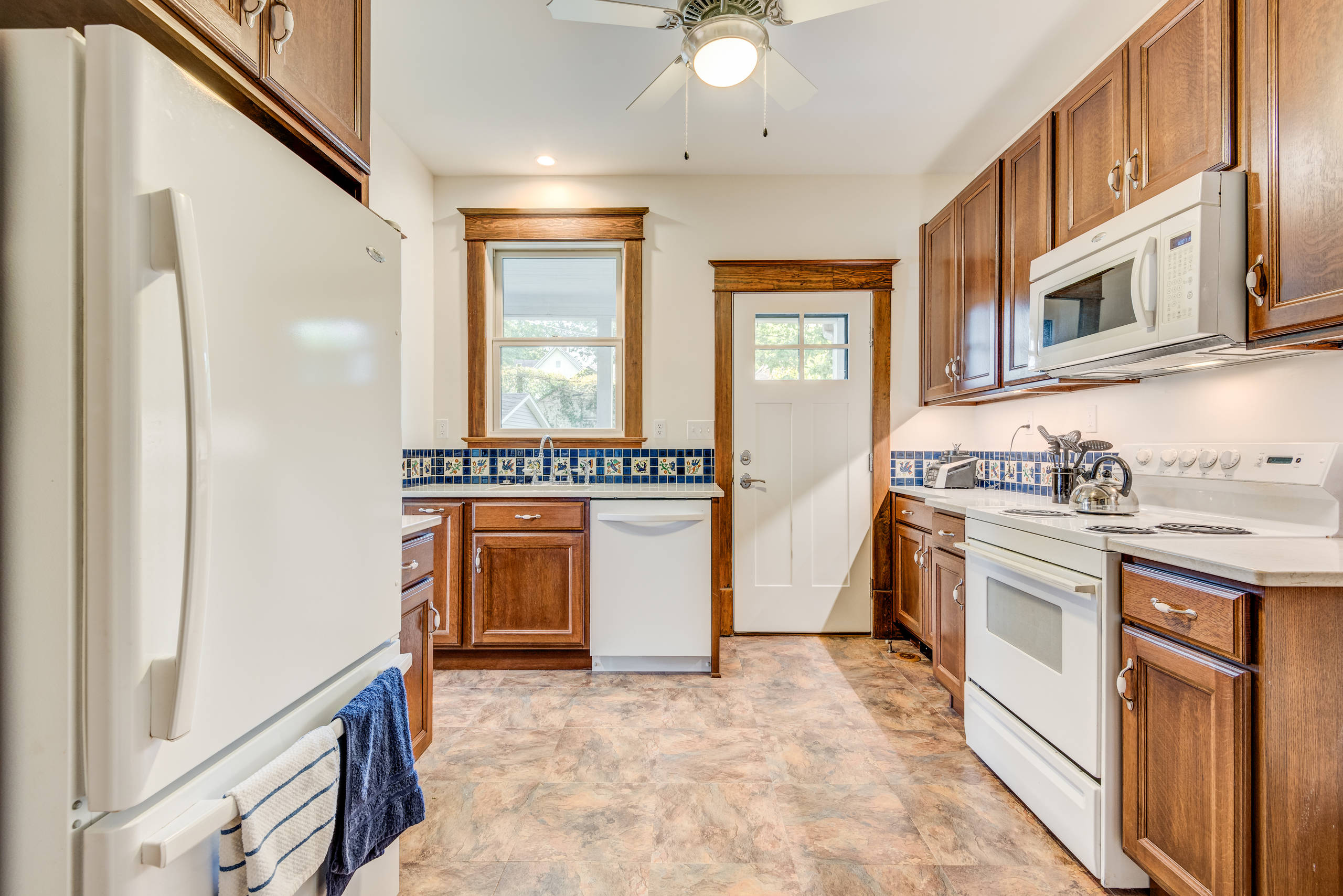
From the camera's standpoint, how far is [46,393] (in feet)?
2.00

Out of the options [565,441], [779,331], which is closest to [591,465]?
[565,441]

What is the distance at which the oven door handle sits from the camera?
149 cm

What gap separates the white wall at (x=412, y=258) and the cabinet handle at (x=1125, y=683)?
2.83m

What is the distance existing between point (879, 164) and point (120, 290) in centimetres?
350

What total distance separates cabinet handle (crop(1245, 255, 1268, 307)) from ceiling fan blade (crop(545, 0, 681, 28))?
166cm

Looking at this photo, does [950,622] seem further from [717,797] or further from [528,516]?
[528,516]

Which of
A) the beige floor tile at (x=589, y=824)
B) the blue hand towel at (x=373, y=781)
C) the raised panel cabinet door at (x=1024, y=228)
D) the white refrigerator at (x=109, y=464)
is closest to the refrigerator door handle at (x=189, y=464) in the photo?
the white refrigerator at (x=109, y=464)

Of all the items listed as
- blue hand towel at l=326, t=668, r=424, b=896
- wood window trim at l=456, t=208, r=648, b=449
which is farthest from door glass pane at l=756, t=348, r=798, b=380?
blue hand towel at l=326, t=668, r=424, b=896

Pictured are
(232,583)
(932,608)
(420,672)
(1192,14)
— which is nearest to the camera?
(232,583)

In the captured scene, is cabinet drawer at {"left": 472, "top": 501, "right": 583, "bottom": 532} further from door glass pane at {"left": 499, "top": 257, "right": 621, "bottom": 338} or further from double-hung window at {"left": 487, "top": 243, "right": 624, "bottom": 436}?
door glass pane at {"left": 499, "top": 257, "right": 621, "bottom": 338}

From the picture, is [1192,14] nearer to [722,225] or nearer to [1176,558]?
[1176,558]

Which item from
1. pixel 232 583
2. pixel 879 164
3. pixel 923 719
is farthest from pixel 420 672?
pixel 879 164

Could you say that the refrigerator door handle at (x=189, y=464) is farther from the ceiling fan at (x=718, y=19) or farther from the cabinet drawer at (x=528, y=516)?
the cabinet drawer at (x=528, y=516)

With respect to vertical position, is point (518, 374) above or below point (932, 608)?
above
